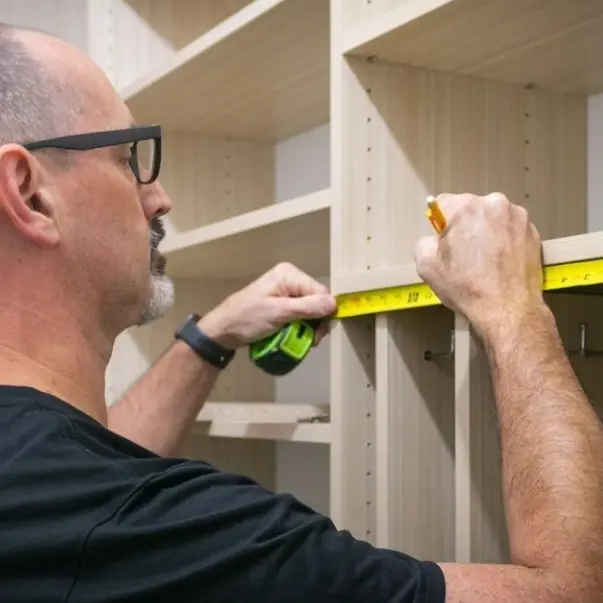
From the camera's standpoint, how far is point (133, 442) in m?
1.00

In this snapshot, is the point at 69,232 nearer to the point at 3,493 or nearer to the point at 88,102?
the point at 88,102

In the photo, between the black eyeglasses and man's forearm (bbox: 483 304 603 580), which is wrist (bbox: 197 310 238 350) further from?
man's forearm (bbox: 483 304 603 580)

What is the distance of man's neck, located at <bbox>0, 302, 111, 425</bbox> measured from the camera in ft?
3.32

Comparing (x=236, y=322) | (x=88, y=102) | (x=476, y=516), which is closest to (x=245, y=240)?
(x=236, y=322)

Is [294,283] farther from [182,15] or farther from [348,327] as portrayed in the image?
[182,15]

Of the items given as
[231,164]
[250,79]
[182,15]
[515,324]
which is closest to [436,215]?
[515,324]

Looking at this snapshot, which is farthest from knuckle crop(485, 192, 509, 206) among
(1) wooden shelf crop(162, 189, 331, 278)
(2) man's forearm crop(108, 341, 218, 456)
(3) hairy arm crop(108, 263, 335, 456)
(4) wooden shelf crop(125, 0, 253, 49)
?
(4) wooden shelf crop(125, 0, 253, 49)

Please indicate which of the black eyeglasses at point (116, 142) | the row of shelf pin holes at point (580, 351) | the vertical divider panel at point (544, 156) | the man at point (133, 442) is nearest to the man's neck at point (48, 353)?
the man at point (133, 442)

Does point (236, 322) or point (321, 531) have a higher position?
point (236, 322)

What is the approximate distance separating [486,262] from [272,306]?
0.46 meters

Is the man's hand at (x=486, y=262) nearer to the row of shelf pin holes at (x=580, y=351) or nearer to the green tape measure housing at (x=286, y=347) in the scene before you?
the row of shelf pin holes at (x=580, y=351)

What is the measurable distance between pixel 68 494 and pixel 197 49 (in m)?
1.01

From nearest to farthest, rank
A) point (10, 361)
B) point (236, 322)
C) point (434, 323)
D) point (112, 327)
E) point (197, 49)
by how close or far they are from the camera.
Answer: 1. point (10, 361)
2. point (112, 327)
3. point (434, 323)
4. point (236, 322)
5. point (197, 49)

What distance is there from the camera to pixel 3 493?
85cm
